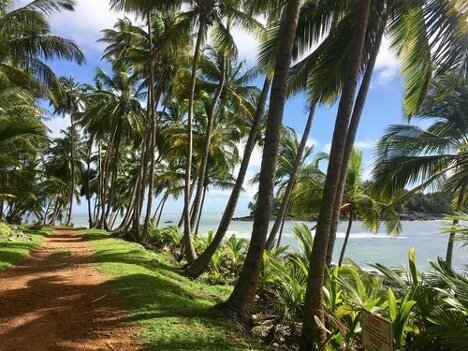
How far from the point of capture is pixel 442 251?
36.6 m

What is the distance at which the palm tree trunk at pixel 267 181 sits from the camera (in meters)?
7.16

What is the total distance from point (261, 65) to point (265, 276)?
5.10 metres

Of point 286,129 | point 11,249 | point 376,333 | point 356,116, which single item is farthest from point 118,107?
point 376,333

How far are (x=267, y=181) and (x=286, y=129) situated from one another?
56.6 ft

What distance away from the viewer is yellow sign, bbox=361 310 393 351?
4.13 m

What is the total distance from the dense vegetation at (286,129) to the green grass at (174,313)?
79cm

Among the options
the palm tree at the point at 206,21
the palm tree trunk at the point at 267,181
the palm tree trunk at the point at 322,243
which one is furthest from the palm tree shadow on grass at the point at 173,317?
the palm tree at the point at 206,21

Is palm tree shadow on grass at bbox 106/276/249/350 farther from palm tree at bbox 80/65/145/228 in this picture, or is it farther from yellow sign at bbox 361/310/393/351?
palm tree at bbox 80/65/145/228

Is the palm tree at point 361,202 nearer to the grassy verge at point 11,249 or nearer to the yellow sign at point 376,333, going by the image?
the grassy verge at point 11,249

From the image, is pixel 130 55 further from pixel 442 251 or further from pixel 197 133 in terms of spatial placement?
pixel 442 251

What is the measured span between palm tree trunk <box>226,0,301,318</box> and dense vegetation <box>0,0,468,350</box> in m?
0.02

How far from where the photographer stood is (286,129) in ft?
79.2

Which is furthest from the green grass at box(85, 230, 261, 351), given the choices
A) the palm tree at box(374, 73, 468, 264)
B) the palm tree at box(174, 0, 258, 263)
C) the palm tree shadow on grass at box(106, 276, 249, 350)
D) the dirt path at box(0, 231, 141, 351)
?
the palm tree at box(374, 73, 468, 264)

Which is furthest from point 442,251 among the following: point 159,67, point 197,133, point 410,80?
point 410,80
